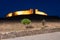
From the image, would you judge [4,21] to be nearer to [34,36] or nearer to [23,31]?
[23,31]

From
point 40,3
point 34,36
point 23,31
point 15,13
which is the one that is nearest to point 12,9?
point 15,13

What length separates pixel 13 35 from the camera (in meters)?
10.5

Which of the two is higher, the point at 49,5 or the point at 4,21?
the point at 49,5

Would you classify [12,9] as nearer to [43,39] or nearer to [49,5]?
[49,5]

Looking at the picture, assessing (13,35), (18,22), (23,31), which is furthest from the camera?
(18,22)

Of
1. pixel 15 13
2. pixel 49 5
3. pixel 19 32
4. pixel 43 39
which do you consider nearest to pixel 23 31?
pixel 19 32

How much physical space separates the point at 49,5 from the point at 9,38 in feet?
17.5

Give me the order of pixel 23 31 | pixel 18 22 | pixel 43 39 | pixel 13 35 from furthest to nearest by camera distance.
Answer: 1. pixel 18 22
2. pixel 23 31
3. pixel 13 35
4. pixel 43 39

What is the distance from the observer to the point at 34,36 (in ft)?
34.6

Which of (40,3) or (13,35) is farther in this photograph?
(40,3)

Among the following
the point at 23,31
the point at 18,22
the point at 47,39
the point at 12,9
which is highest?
the point at 12,9

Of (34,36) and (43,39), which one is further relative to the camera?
(34,36)

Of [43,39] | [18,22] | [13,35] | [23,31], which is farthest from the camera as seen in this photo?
[18,22]

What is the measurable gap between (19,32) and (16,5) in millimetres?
3439
